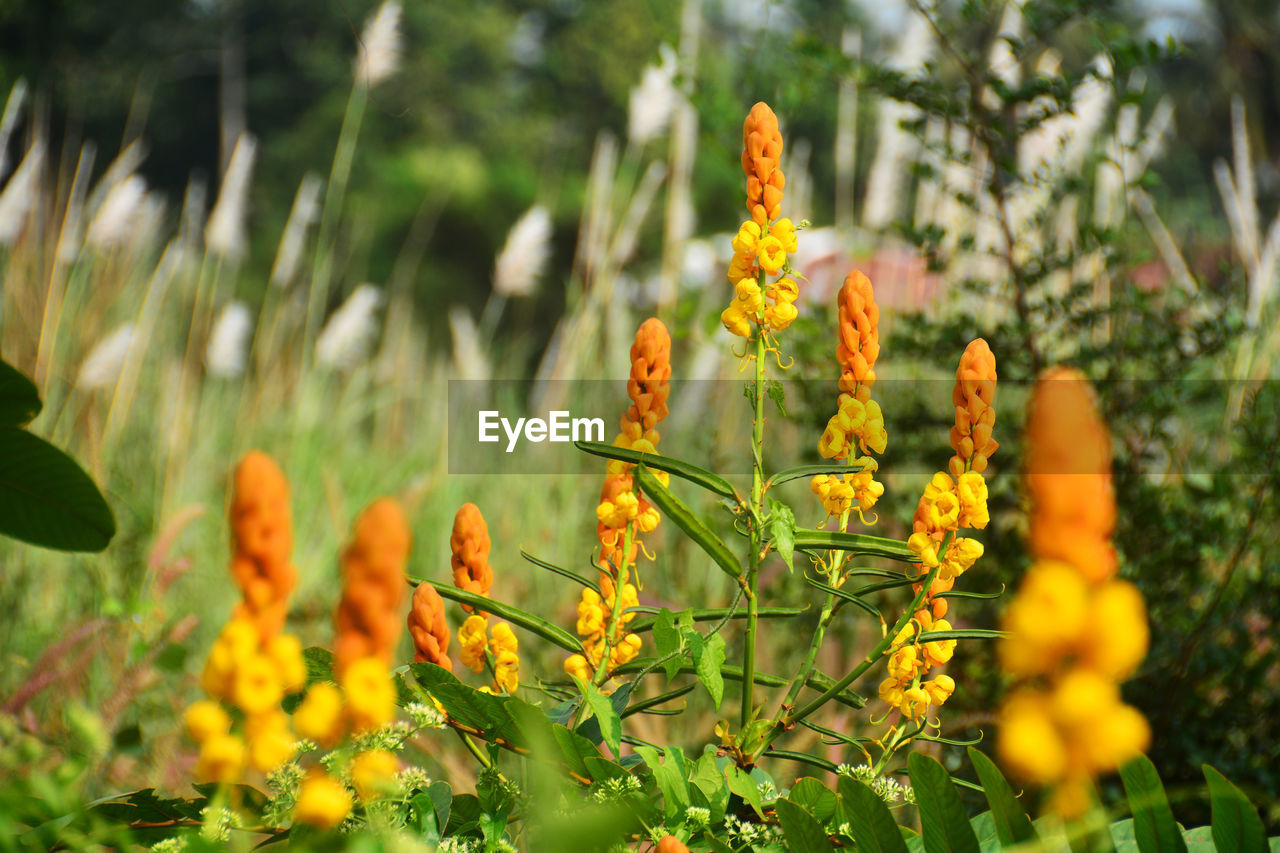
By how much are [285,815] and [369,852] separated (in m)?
0.12

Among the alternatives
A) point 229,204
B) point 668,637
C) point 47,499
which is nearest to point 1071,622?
point 668,637

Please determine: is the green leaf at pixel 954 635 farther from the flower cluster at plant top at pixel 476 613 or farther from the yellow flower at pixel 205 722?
the yellow flower at pixel 205 722

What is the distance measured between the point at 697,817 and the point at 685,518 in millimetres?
124

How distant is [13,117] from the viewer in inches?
72.3

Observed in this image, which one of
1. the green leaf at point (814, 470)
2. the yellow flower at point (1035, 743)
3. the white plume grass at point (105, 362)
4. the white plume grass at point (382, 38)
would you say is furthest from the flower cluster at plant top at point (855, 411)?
the white plume grass at point (382, 38)

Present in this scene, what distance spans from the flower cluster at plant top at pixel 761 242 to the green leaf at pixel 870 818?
0.20 m

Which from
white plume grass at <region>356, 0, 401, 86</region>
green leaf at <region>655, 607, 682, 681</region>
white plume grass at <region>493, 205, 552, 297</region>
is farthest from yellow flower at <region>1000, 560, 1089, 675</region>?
white plume grass at <region>493, 205, 552, 297</region>

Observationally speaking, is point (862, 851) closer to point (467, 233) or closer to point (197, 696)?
point (197, 696)

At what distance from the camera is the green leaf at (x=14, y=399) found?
0.36 meters

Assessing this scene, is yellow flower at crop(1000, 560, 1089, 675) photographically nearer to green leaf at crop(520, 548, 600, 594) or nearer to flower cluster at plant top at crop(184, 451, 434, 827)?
flower cluster at plant top at crop(184, 451, 434, 827)

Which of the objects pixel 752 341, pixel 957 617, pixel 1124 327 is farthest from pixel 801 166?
pixel 752 341

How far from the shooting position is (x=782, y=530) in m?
0.39

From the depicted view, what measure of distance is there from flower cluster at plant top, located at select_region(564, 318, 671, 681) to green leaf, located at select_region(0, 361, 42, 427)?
0.23 m

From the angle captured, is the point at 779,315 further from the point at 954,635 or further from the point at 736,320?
the point at 954,635
